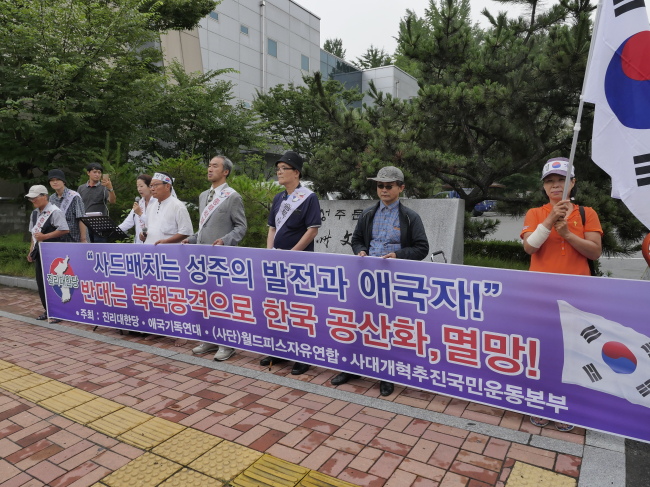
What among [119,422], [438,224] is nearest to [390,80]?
[438,224]

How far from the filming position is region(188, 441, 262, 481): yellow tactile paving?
2.52 meters

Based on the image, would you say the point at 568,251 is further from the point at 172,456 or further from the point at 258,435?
the point at 172,456

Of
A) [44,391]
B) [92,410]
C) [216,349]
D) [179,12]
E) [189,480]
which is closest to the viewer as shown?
[189,480]

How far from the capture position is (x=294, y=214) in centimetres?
400

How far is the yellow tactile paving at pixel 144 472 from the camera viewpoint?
2.46 meters

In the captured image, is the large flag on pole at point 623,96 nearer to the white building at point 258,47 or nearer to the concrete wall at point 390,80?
the white building at point 258,47

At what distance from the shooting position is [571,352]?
2.67m

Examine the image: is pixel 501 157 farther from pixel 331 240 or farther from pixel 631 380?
pixel 631 380

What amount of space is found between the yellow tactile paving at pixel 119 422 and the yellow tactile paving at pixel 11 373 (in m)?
1.37

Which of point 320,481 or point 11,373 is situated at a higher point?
point 320,481

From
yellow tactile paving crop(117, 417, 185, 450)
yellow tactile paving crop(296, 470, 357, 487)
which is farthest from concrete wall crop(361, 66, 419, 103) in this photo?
yellow tactile paving crop(296, 470, 357, 487)

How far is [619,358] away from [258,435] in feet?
7.34

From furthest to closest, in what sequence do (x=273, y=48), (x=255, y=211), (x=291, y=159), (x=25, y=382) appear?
(x=273, y=48), (x=255, y=211), (x=291, y=159), (x=25, y=382)

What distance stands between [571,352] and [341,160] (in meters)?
4.60
